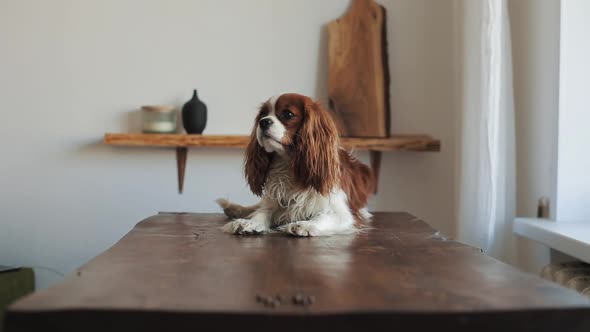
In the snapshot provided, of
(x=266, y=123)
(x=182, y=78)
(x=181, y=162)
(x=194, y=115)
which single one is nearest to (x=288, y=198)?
(x=266, y=123)

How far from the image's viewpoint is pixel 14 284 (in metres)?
2.31

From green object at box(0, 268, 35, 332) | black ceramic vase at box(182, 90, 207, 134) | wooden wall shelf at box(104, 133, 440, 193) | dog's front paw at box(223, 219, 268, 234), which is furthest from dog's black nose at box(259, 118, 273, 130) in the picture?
green object at box(0, 268, 35, 332)

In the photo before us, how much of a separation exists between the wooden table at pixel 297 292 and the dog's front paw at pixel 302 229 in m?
0.12

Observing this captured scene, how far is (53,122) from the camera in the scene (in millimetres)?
2590

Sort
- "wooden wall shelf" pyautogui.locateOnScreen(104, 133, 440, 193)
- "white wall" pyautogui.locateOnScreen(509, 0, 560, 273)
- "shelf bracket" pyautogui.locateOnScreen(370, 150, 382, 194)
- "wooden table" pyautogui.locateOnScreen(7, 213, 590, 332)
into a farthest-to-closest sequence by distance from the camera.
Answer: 1. "shelf bracket" pyautogui.locateOnScreen(370, 150, 382, 194)
2. "wooden wall shelf" pyautogui.locateOnScreen(104, 133, 440, 193)
3. "white wall" pyautogui.locateOnScreen(509, 0, 560, 273)
4. "wooden table" pyautogui.locateOnScreen(7, 213, 590, 332)

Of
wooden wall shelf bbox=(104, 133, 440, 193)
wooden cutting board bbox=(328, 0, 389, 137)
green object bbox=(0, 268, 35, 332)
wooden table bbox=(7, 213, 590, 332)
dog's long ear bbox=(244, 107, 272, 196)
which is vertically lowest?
green object bbox=(0, 268, 35, 332)

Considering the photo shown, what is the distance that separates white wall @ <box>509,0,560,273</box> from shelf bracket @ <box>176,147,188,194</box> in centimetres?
144

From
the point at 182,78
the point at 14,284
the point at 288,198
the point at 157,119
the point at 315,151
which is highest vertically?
the point at 182,78

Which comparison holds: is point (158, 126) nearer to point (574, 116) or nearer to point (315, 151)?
point (315, 151)

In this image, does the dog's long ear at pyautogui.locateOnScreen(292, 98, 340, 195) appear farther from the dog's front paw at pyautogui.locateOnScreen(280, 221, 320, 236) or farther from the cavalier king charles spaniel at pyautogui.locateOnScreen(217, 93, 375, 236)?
the dog's front paw at pyautogui.locateOnScreen(280, 221, 320, 236)

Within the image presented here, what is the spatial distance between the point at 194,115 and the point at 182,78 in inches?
9.1

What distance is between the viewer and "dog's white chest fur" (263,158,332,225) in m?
1.66

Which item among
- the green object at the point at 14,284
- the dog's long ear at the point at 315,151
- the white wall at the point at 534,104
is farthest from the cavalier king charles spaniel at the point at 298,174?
the green object at the point at 14,284

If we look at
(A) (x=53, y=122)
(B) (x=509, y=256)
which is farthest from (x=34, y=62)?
(B) (x=509, y=256)
